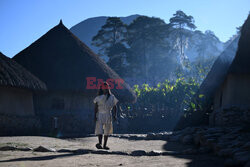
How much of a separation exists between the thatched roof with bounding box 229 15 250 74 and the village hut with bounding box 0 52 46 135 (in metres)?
7.72

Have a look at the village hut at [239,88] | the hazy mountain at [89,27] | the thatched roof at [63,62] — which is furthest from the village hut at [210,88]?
the hazy mountain at [89,27]

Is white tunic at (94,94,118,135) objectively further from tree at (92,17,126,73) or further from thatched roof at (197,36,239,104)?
tree at (92,17,126,73)

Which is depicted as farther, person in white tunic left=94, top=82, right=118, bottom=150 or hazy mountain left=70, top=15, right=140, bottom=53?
hazy mountain left=70, top=15, right=140, bottom=53

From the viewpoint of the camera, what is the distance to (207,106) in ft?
53.4

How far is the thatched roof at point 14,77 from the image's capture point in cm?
1306

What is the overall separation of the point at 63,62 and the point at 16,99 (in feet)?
14.5

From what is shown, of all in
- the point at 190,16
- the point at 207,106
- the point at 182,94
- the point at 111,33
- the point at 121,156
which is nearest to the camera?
the point at 121,156

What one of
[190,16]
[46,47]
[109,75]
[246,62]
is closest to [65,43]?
[46,47]

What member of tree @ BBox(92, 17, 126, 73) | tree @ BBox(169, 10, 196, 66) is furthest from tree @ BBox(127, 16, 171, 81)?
tree @ BBox(169, 10, 196, 66)

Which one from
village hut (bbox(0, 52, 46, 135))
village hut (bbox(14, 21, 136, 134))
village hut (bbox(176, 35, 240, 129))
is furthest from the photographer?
village hut (bbox(14, 21, 136, 134))

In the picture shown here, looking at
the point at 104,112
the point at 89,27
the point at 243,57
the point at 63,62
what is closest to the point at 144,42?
the point at 63,62

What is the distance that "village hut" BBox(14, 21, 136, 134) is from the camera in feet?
55.9

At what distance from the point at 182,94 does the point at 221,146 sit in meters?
18.0

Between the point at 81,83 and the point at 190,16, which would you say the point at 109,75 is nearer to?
the point at 81,83
